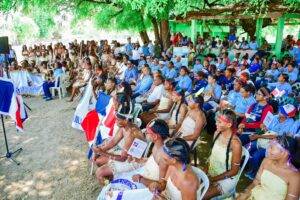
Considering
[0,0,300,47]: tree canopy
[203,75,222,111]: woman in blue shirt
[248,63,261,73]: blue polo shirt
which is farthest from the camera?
[248,63,261,73]: blue polo shirt

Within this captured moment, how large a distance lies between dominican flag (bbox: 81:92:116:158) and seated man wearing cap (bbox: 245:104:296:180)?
2.33m

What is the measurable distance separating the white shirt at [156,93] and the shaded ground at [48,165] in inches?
72.0

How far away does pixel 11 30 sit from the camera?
27.0 m

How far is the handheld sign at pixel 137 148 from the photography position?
4.45 metres

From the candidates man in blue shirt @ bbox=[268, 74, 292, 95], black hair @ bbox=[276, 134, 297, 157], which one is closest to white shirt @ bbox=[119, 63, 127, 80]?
man in blue shirt @ bbox=[268, 74, 292, 95]

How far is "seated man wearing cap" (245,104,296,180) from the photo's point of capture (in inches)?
199

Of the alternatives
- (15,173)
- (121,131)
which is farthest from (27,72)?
(121,131)

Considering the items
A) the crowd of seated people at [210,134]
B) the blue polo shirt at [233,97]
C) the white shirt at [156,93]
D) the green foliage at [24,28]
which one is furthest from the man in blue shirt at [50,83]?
the green foliage at [24,28]

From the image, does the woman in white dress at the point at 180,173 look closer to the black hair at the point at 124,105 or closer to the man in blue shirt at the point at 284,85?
the black hair at the point at 124,105

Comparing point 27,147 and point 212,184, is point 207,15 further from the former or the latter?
point 212,184

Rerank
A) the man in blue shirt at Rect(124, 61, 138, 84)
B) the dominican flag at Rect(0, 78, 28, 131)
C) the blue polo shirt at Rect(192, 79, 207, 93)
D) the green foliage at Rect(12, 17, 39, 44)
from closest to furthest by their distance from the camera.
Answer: the dominican flag at Rect(0, 78, 28, 131)
the blue polo shirt at Rect(192, 79, 207, 93)
the man in blue shirt at Rect(124, 61, 138, 84)
the green foliage at Rect(12, 17, 39, 44)

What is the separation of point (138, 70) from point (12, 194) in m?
7.00

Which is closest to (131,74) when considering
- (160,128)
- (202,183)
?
(160,128)

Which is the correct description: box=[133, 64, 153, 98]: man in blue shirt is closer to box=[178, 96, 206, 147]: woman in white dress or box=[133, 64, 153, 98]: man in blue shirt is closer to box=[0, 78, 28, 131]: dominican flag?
box=[0, 78, 28, 131]: dominican flag
